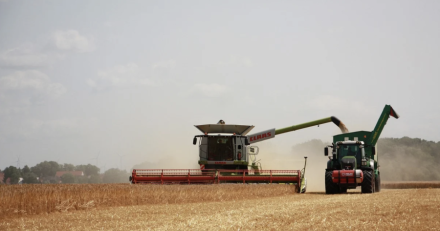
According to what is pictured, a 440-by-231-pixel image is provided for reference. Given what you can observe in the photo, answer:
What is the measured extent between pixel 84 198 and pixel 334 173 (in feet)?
35.9

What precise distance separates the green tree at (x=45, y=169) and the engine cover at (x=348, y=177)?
10111 centimetres

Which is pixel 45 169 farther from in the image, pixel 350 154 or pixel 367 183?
pixel 367 183

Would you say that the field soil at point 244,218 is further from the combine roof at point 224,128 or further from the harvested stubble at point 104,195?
the combine roof at point 224,128

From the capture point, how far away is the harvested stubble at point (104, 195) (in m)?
13.4

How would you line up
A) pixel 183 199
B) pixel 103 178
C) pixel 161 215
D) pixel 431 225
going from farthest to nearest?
pixel 103 178, pixel 183 199, pixel 161 215, pixel 431 225

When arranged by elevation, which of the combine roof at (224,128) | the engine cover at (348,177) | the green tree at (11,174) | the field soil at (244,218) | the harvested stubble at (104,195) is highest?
the combine roof at (224,128)

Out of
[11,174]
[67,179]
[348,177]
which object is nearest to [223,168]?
[348,177]

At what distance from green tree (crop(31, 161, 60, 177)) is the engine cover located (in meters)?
101

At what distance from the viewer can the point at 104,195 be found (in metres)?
15.8

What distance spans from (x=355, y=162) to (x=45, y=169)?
103507 mm

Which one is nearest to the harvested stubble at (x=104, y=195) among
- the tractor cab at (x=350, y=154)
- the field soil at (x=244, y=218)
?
the field soil at (x=244, y=218)

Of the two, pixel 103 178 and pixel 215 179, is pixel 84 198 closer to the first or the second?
pixel 215 179

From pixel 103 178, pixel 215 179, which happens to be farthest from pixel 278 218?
pixel 103 178

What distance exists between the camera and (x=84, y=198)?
15.1 meters
